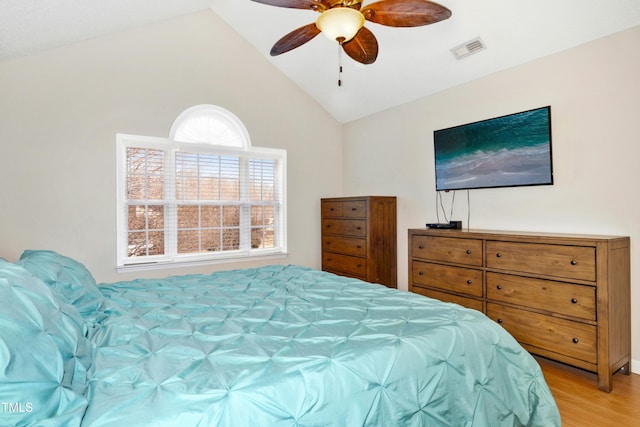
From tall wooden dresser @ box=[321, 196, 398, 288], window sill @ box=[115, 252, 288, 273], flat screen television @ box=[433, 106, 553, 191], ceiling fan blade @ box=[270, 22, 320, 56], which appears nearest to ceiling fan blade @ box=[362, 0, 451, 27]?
ceiling fan blade @ box=[270, 22, 320, 56]

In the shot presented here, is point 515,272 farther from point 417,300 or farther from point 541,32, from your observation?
point 541,32

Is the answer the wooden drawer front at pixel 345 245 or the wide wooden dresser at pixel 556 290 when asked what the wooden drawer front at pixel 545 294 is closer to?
the wide wooden dresser at pixel 556 290

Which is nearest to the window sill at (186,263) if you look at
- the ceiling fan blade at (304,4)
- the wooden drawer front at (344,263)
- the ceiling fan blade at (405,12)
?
the wooden drawer front at (344,263)

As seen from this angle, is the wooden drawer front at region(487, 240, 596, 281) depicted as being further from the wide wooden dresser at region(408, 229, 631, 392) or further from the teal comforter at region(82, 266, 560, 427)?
the teal comforter at region(82, 266, 560, 427)

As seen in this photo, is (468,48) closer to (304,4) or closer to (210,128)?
(304,4)

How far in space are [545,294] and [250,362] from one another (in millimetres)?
2329

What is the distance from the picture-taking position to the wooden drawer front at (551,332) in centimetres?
233

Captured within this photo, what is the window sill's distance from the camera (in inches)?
138

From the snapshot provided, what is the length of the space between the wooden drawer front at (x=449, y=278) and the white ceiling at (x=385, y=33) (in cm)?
194

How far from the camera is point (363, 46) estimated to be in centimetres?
248

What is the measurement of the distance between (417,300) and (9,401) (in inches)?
67.2

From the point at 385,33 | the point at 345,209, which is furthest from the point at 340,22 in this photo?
the point at 345,209

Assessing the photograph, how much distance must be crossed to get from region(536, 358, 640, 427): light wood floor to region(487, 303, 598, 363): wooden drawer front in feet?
0.67

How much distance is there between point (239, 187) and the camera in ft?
13.9
